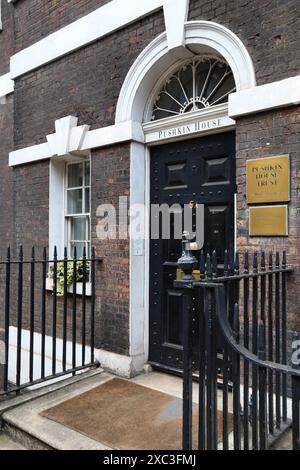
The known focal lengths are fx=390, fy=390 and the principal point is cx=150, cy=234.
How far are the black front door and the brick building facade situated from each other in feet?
0.37

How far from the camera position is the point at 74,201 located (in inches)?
225

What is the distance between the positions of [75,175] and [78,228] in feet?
2.55

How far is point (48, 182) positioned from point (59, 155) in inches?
19.4

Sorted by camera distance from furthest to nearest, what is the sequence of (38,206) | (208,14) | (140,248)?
(38,206), (140,248), (208,14)

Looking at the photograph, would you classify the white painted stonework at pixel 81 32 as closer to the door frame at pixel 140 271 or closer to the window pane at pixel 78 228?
the door frame at pixel 140 271

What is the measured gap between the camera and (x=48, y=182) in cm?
566

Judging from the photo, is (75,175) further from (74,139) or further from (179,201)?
(179,201)

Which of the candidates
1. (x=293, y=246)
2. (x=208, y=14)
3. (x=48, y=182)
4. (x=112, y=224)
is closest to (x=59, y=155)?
(x=48, y=182)

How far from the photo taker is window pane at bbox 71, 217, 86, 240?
559cm

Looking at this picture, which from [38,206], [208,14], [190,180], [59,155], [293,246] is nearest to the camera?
[293,246]

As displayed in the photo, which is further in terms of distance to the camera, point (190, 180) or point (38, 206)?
point (38, 206)

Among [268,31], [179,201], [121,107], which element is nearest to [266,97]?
[268,31]

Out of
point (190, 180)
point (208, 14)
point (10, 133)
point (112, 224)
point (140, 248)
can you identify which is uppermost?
point (208, 14)

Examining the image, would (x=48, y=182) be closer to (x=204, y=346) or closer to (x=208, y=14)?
(x=208, y=14)
